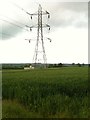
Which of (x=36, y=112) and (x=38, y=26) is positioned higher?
(x=38, y=26)

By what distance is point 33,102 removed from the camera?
15273mm

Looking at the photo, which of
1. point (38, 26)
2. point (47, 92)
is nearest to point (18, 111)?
point (47, 92)

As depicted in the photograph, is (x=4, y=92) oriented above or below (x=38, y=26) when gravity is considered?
below

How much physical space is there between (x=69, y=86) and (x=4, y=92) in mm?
3953

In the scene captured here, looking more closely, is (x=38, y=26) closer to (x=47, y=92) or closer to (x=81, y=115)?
(x=47, y=92)

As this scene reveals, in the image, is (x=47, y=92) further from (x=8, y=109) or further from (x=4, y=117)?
(x=4, y=117)

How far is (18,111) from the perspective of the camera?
44.1 feet

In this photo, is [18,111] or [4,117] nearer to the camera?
[4,117]

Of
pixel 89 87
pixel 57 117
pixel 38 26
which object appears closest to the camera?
pixel 57 117

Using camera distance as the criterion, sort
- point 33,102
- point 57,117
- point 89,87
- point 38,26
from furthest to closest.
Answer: point 38,26
point 89,87
point 33,102
point 57,117

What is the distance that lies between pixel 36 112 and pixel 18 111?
2.37 ft

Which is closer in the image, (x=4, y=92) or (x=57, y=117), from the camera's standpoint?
(x=57, y=117)

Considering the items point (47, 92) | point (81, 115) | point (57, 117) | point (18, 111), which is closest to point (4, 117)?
point (18, 111)

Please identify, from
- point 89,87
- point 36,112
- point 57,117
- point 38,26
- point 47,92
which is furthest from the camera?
point 38,26
